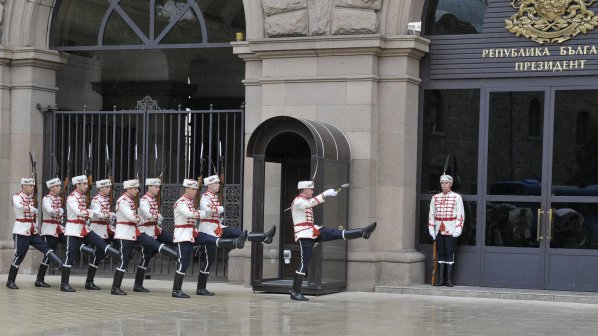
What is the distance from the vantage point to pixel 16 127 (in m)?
19.8

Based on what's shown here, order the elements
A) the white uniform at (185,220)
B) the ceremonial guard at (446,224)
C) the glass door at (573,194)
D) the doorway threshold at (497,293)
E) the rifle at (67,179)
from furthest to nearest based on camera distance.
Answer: the rifle at (67,179) → the ceremonial guard at (446,224) → the glass door at (573,194) → the white uniform at (185,220) → the doorway threshold at (497,293)

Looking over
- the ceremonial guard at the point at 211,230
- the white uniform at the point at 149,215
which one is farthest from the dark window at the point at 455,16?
the white uniform at the point at 149,215

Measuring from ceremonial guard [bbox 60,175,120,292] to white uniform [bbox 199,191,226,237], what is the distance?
56.5 inches

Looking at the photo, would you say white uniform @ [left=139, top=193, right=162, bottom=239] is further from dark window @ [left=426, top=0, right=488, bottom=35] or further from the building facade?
dark window @ [left=426, top=0, right=488, bottom=35]

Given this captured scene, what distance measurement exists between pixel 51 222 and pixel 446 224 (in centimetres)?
598

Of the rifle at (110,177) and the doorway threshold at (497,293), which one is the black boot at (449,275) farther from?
the rifle at (110,177)

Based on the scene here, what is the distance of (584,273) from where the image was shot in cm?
1655

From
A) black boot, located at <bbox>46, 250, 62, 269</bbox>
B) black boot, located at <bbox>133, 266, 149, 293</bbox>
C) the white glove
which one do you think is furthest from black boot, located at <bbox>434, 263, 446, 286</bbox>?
black boot, located at <bbox>46, 250, 62, 269</bbox>

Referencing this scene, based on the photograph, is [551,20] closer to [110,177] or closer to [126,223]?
[126,223]

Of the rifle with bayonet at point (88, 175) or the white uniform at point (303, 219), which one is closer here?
the white uniform at point (303, 219)

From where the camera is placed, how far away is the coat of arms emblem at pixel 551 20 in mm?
16641

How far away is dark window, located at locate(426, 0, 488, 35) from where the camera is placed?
17.3 metres

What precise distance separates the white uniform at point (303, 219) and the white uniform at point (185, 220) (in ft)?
4.63

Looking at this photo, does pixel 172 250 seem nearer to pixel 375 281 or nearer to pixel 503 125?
pixel 375 281
